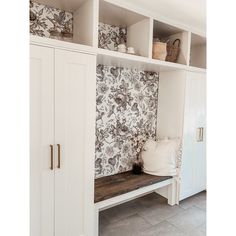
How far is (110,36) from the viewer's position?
2.66 meters

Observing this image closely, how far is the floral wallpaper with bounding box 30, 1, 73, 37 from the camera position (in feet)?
6.71

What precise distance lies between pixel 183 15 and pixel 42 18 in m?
1.55

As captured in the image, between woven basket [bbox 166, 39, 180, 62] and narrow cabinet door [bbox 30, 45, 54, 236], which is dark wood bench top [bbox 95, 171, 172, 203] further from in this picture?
woven basket [bbox 166, 39, 180, 62]

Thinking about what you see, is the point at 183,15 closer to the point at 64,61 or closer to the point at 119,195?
the point at 64,61

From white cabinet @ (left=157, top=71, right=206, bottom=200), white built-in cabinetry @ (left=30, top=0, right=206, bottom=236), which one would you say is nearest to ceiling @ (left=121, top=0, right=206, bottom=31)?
white built-in cabinetry @ (left=30, top=0, right=206, bottom=236)

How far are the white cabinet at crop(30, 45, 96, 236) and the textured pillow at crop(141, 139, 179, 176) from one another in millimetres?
1117

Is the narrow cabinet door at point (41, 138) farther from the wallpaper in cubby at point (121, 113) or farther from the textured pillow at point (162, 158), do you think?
the textured pillow at point (162, 158)

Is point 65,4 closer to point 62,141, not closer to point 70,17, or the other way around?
point 70,17

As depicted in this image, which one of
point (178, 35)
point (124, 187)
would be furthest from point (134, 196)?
point (178, 35)

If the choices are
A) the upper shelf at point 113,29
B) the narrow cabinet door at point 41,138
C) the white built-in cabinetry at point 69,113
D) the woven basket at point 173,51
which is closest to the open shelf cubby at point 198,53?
the upper shelf at point 113,29
